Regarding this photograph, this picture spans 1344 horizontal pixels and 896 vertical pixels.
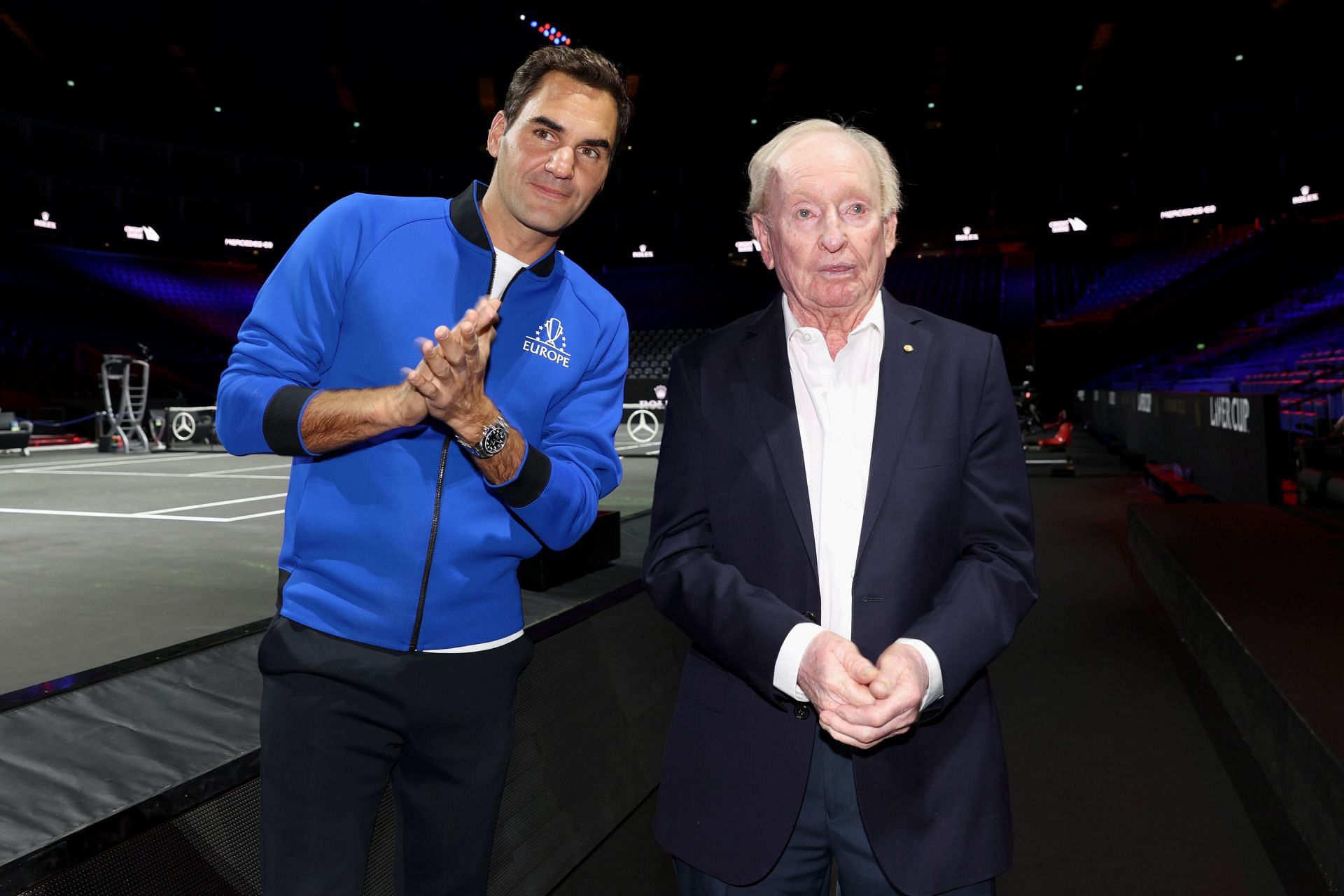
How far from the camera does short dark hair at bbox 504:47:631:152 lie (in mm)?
1326

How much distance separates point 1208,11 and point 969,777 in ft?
70.8

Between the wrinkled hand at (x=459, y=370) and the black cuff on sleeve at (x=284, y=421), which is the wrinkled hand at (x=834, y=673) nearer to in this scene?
the wrinkled hand at (x=459, y=370)

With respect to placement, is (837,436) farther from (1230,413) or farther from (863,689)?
(1230,413)

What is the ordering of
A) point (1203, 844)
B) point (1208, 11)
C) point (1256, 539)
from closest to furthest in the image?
point (1203, 844) < point (1256, 539) < point (1208, 11)

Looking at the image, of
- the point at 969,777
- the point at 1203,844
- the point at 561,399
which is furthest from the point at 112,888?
the point at 1203,844

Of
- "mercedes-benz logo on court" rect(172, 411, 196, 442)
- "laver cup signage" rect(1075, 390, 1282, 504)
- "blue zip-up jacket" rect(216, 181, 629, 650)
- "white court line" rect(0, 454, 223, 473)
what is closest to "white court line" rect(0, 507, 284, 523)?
"white court line" rect(0, 454, 223, 473)

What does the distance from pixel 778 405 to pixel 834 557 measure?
0.69 ft

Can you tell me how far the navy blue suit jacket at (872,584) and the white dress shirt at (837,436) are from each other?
0.03 meters

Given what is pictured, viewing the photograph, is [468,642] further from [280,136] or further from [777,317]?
[280,136]

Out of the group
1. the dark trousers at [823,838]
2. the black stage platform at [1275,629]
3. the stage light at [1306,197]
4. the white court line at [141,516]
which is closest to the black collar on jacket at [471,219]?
the dark trousers at [823,838]

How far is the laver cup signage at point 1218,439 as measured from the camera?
235 inches

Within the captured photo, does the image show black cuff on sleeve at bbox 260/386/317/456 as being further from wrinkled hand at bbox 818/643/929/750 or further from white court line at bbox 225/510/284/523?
white court line at bbox 225/510/284/523

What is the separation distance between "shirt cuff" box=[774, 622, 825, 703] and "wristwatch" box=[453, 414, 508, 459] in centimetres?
44

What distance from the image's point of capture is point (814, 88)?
21234mm
